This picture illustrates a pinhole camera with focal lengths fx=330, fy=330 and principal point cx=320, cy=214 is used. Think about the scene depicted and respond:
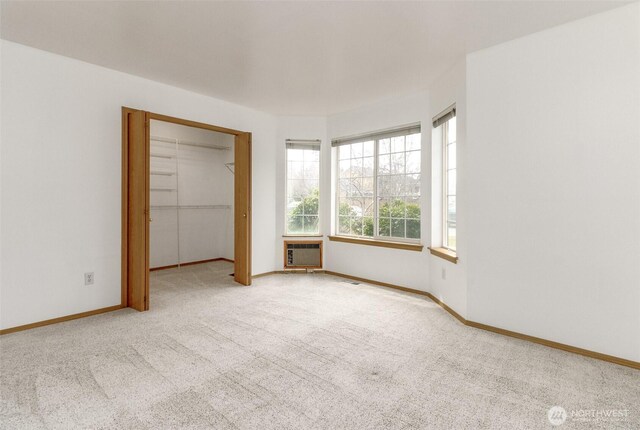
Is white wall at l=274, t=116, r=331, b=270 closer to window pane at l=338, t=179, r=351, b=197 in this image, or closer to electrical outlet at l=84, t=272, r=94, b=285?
window pane at l=338, t=179, r=351, b=197

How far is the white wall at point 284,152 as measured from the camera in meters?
5.38

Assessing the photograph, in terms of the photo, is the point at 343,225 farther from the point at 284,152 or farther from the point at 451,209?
Answer: the point at 451,209

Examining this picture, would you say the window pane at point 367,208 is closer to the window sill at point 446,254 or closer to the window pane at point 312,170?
the window pane at point 312,170

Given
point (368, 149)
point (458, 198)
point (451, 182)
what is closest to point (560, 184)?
point (458, 198)

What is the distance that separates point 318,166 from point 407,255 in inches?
81.9

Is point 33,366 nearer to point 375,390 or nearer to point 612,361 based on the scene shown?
point 375,390

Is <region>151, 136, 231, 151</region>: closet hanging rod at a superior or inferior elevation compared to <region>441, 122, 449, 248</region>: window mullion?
superior

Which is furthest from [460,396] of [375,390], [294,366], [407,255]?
[407,255]

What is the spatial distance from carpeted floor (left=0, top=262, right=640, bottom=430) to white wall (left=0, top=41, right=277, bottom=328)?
15.4 inches

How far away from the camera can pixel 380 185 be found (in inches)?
190

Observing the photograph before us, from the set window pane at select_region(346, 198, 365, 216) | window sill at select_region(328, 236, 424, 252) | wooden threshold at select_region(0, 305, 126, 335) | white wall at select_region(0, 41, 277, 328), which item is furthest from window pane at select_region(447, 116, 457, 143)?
wooden threshold at select_region(0, 305, 126, 335)

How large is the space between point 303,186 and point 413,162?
1851 mm

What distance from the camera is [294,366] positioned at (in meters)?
2.38

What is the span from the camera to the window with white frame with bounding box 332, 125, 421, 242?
447 cm
